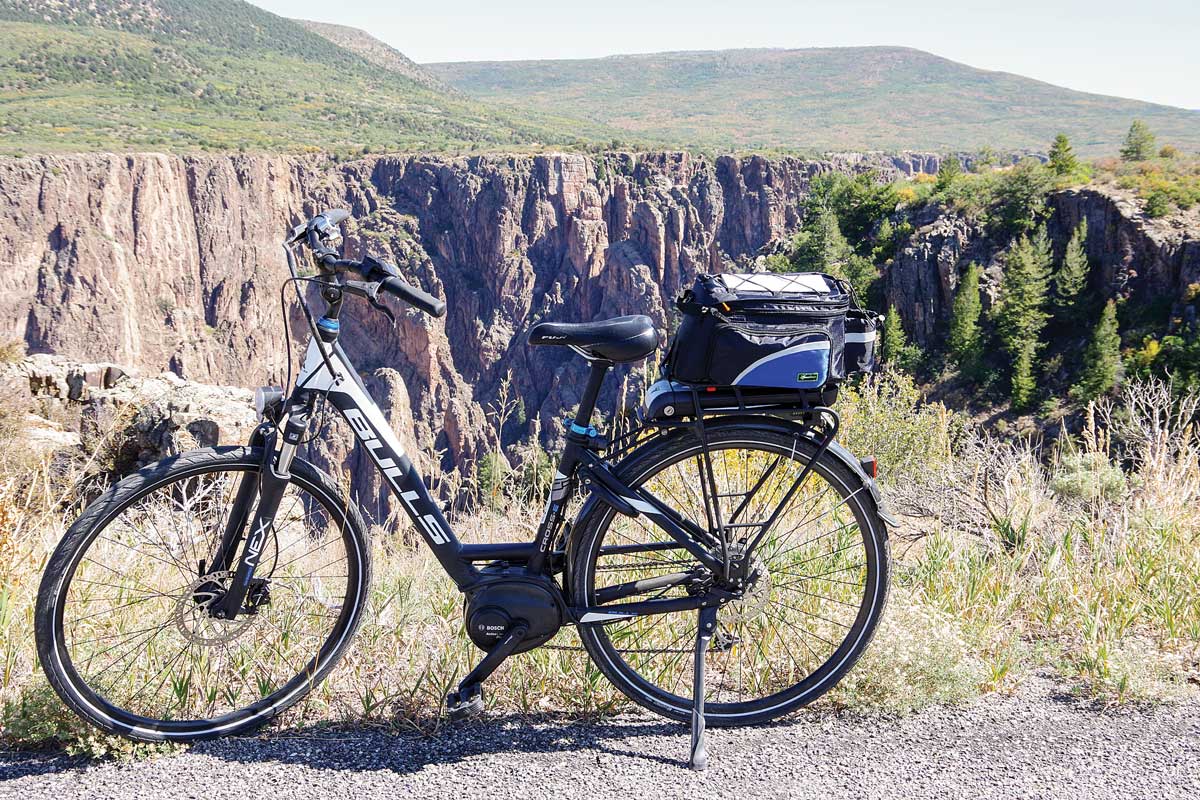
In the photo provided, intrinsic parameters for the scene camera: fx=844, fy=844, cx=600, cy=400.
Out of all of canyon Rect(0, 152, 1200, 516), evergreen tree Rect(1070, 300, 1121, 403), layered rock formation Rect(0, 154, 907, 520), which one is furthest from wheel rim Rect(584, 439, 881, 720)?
evergreen tree Rect(1070, 300, 1121, 403)

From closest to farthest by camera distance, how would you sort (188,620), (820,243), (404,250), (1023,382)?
(188,620) → (1023,382) → (820,243) → (404,250)

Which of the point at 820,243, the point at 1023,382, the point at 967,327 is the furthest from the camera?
the point at 820,243

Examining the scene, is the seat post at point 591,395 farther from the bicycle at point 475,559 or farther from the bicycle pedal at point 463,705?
the bicycle pedal at point 463,705

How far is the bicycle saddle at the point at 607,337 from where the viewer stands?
2268 mm

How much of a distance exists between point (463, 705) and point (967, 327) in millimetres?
37392

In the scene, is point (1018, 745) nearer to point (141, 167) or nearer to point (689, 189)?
point (141, 167)

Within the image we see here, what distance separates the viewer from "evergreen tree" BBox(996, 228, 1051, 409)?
33000 millimetres

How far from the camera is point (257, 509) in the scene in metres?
2.32

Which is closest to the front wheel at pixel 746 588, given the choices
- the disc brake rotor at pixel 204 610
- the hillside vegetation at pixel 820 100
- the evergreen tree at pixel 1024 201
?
the disc brake rotor at pixel 204 610

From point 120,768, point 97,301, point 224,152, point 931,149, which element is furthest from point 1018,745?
point 931,149

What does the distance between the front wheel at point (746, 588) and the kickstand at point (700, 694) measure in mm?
64

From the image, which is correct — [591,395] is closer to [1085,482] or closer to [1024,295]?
[1085,482]

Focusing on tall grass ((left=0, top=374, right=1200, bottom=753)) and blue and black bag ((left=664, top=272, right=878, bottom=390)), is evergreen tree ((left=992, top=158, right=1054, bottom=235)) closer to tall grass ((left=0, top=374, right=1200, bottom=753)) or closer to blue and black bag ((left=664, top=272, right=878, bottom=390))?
tall grass ((left=0, top=374, right=1200, bottom=753))

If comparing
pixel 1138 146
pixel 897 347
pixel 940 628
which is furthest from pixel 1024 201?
pixel 940 628
